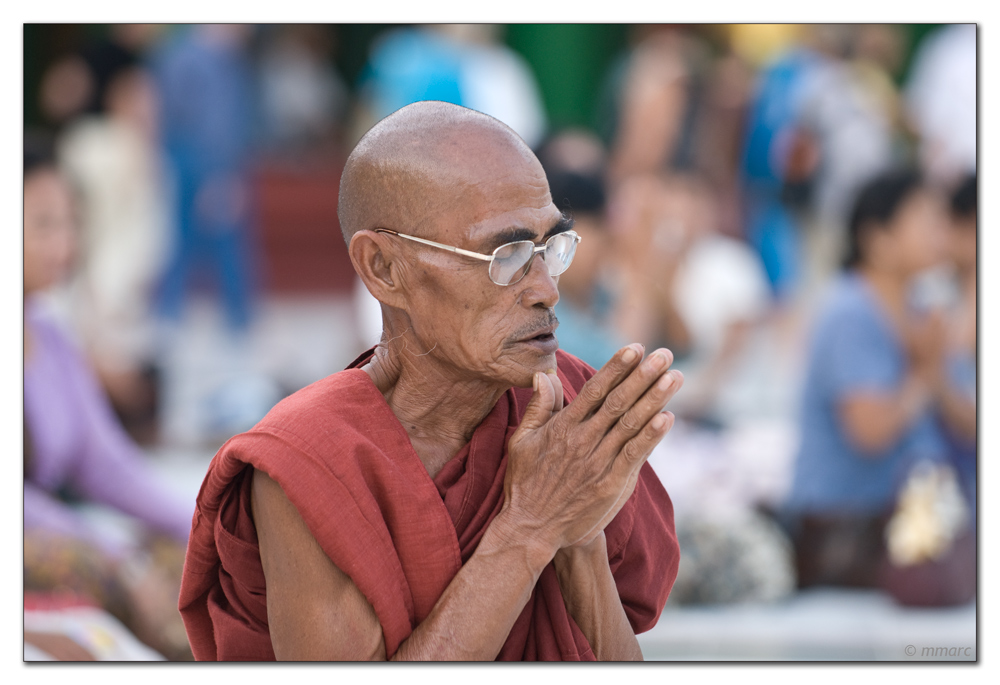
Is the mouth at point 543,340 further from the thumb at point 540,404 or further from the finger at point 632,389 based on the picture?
the finger at point 632,389

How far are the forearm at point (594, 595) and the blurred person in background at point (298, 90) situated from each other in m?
5.14

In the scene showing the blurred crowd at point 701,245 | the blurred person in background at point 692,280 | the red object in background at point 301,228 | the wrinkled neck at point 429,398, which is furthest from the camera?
the red object in background at point 301,228

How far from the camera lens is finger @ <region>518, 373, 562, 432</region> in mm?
1717

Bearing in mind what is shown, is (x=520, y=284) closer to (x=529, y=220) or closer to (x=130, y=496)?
(x=529, y=220)

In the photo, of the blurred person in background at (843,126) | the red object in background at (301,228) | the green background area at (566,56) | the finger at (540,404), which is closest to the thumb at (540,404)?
the finger at (540,404)

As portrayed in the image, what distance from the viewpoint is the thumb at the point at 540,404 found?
172 cm

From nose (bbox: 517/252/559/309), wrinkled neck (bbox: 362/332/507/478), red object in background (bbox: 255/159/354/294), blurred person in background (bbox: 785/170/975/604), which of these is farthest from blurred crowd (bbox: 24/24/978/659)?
nose (bbox: 517/252/559/309)

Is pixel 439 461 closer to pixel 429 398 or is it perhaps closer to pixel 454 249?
pixel 429 398

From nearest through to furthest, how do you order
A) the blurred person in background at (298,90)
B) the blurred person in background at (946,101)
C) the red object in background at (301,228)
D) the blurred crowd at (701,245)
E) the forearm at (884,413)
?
the blurred crowd at (701,245) → the forearm at (884,413) → the blurred person in background at (946,101) → the blurred person in background at (298,90) → the red object in background at (301,228)

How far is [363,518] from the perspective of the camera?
164cm

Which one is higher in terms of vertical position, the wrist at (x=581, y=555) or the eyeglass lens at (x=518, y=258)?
the eyeglass lens at (x=518, y=258)

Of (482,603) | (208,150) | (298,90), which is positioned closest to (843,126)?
(298,90)

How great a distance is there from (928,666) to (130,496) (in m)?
3.31

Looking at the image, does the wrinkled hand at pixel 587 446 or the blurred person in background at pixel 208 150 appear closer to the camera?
the wrinkled hand at pixel 587 446
